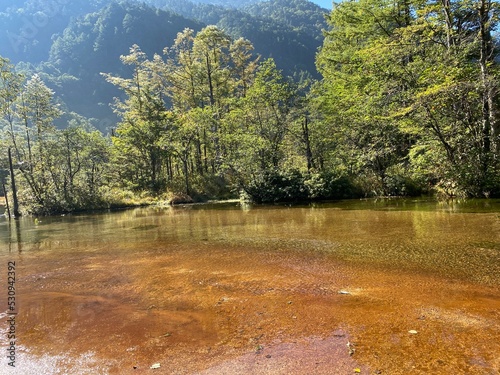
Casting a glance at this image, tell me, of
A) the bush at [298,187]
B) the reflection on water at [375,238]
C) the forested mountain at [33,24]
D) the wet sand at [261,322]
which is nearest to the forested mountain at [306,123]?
the bush at [298,187]

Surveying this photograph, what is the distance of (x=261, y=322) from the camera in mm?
3824

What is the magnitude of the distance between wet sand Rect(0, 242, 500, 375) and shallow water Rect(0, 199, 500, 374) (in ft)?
0.05

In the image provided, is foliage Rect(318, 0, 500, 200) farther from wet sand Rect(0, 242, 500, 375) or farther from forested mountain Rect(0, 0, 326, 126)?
forested mountain Rect(0, 0, 326, 126)

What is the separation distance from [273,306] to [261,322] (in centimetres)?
46

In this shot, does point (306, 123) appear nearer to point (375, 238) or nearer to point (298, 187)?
point (298, 187)

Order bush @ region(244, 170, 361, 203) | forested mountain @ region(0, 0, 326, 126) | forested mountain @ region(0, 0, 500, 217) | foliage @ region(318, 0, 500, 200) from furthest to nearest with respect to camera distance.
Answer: forested mountain @ region(0, 0, 326, 126)
bush @ region(244, 170, 361, 203)
forested mountain @ region(0, 0, 500, 217)
foliage @ region(318, 0, 500, 200)

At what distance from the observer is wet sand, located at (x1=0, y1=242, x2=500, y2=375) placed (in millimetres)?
2994

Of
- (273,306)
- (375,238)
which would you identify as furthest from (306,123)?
(273,306)

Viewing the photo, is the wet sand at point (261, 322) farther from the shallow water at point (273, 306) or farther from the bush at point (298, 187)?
the bush at point (298, 187)

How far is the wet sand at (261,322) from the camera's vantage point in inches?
118

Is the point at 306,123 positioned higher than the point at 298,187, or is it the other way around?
the point at 306,123

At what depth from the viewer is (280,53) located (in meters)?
110

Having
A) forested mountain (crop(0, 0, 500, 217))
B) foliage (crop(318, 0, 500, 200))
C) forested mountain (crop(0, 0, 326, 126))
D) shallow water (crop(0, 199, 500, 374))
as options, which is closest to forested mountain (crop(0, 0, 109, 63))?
forested mountain (crop(0, 0, 326, 126))

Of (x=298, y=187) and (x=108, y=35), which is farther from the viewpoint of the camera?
(x=108, y=35)
